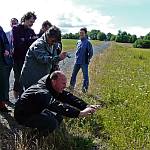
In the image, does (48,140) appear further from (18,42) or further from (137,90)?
(137,90)

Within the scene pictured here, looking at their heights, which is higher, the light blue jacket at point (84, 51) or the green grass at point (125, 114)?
the light blue jacket at point (84, 51)

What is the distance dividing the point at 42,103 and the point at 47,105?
8cm

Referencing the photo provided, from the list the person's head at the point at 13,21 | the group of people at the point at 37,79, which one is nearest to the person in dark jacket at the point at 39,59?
the group of people at the point at 37,79

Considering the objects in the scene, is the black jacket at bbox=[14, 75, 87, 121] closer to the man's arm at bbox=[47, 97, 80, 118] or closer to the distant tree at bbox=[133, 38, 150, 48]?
the man's arm at bbox=[47, 97, 80, 118]

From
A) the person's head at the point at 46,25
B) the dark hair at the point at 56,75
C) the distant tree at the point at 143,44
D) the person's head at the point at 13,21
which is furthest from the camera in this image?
the distant tree at the point at 143,44

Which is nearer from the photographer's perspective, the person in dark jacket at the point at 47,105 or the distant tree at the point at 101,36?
the person in dark jacket at the point at 47,105

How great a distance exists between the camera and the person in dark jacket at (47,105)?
7.31 metres

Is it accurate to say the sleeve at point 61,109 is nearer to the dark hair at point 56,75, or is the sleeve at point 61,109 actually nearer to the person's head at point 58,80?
the person's head at point 58,80

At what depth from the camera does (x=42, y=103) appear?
289 inches

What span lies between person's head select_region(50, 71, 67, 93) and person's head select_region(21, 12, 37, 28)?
2.65m

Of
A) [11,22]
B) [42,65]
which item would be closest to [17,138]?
[42,65]

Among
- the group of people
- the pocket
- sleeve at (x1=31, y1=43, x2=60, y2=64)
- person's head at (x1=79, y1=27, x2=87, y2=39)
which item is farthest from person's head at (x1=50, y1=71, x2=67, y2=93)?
person's head at (x1=79, y1=27, x2=87, y2=39)

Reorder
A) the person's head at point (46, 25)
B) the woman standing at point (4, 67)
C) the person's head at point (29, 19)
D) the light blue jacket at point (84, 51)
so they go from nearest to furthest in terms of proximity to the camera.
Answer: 1. the woman standing at point (4, 67)
2. the person's head at point (29, 19)
3. the person's head at point (46, 25)
4. the light blue jacket at point (84, 51)

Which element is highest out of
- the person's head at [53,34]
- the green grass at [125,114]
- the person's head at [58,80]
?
the person's head at [53,34]
